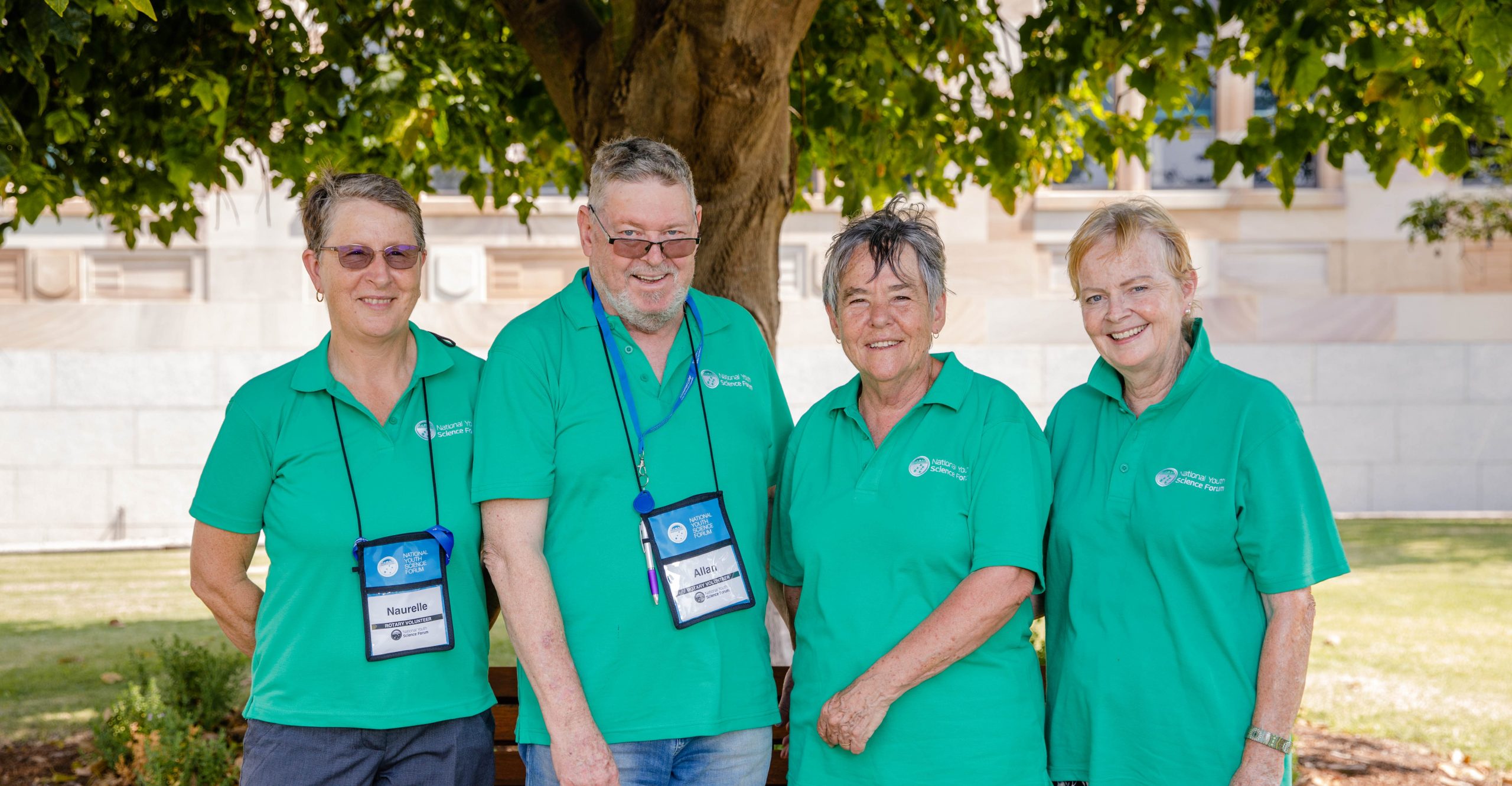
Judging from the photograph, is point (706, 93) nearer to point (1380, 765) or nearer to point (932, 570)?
point (932, 570)

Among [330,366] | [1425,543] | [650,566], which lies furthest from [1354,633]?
[330,366]

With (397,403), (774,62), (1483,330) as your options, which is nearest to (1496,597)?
(1483,330)

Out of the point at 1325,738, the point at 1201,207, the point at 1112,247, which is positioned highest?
the point at 1201,207

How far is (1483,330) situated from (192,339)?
15071 millimetres

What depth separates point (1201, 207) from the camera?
14.3 m

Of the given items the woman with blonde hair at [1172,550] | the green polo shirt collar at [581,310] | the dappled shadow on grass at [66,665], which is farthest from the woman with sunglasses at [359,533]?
the dappled shadow on grass at [66,665]

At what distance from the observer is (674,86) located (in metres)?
3.85

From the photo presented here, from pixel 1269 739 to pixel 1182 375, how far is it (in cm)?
76

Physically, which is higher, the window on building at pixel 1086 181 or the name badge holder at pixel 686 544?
the window on building at pixel 1086 181

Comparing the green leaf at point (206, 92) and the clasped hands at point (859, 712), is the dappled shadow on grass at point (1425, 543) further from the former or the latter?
the green leaf at point (206, 92)

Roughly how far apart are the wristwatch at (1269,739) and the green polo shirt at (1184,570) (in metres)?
0.03

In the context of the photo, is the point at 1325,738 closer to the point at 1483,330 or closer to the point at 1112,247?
the point at 1112,247

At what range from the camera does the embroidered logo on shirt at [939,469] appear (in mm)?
2545

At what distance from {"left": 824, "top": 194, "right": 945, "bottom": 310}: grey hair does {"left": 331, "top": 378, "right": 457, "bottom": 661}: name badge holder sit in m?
1.03
